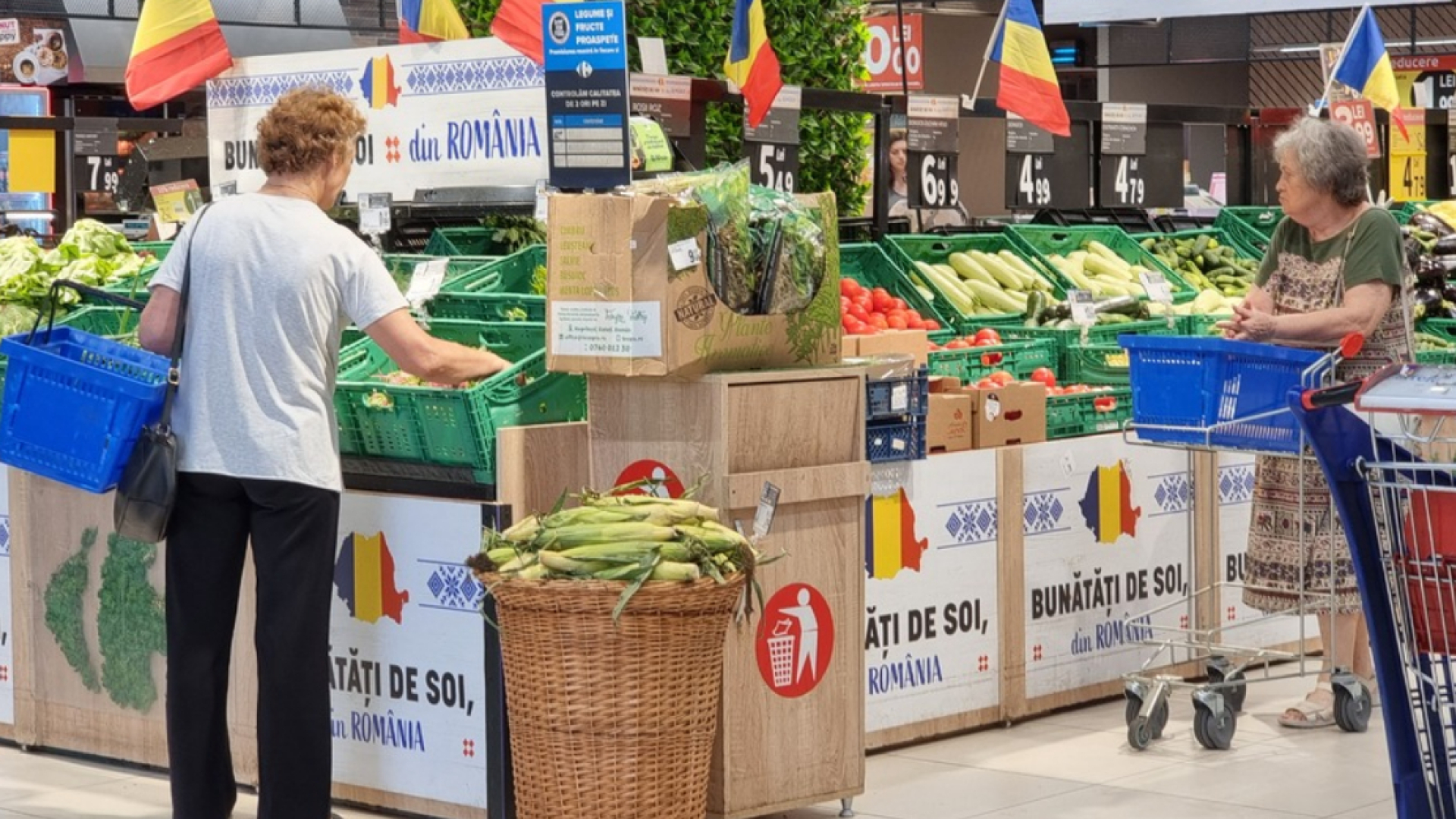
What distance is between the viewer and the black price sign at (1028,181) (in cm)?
900

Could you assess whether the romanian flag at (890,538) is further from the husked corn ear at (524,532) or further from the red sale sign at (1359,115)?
the red sale sign at (1359,115)

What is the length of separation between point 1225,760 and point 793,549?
1594 mm

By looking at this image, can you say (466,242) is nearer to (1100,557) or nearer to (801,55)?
(801,55)

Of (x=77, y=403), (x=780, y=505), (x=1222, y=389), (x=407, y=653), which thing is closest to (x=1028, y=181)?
(x=1222, y=389)

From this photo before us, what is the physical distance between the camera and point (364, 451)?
5.34 metres

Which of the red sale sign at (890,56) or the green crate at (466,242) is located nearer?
the green crate at (466,242)

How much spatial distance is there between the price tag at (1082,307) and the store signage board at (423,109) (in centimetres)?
213

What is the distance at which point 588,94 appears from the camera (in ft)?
16.2

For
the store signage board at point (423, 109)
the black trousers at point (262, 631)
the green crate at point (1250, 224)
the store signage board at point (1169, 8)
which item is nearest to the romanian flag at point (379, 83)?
the store signage board at point (423, 109)

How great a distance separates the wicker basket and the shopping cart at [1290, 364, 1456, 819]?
142cm

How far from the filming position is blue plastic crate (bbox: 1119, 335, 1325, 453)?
5562 mm

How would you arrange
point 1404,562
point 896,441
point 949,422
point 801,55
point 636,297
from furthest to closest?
point 801,55 → point 949,422 → point 896,441 → point 636,297 → point 1404,562

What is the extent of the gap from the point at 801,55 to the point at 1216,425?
116 inches

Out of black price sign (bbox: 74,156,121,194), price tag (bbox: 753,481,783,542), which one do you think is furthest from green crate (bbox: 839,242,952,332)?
black price sign (bbox: 74,156,121,194)
